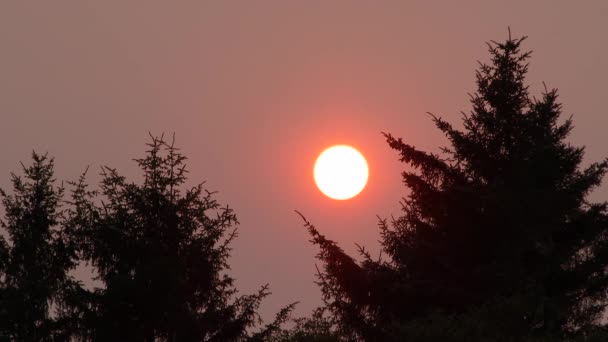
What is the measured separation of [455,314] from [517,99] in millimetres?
9503

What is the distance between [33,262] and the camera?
4550 cm

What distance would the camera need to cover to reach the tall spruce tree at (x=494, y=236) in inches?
1596

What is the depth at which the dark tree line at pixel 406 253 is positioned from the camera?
41.0 meters

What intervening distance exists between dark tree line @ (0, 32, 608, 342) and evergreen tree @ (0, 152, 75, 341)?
0.05 m

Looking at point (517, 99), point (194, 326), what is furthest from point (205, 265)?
point (517, 99)

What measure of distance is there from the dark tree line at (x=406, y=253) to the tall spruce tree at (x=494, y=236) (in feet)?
0.15

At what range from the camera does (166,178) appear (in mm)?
44156

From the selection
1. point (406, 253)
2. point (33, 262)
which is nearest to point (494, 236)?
point (406, 253)

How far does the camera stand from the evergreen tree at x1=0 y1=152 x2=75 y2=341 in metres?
43.8

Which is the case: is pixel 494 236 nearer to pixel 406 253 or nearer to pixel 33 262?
pixel 406 253

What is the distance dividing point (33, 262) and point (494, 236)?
1649 centimetres

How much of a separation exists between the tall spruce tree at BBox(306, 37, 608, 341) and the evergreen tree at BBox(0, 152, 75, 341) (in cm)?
970

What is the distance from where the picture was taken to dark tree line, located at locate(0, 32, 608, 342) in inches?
1615

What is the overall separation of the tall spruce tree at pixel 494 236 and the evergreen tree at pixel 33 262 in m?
9.70
